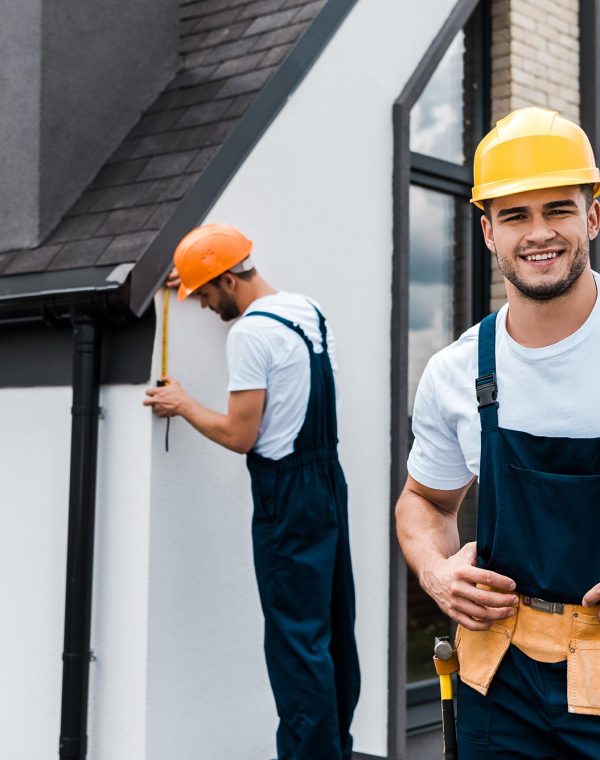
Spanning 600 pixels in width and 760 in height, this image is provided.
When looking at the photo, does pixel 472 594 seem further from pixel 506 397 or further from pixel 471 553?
pixel 506 397

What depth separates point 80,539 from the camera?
14.0 feet

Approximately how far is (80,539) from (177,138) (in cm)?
181

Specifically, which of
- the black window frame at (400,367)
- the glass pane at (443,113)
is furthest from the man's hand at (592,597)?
the glass pane at (443,113)

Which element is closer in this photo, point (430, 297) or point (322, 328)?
point (322, 328)

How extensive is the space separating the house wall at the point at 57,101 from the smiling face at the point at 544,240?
3.03m

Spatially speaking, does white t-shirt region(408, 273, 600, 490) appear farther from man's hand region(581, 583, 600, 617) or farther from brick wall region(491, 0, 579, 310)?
brick wall region(491, 0, 579, 310)

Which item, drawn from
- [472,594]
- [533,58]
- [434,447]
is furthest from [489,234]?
[533,58]

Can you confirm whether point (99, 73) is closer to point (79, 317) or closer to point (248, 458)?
point (79, 317)

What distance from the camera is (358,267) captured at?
205 inches

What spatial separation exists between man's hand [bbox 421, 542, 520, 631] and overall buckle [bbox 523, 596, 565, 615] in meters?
0.03

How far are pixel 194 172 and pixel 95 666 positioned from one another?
6.79 ft

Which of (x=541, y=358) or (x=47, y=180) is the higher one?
(x=47, y=180)

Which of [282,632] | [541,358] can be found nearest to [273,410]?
[282,632]

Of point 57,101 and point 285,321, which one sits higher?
point 57,101
